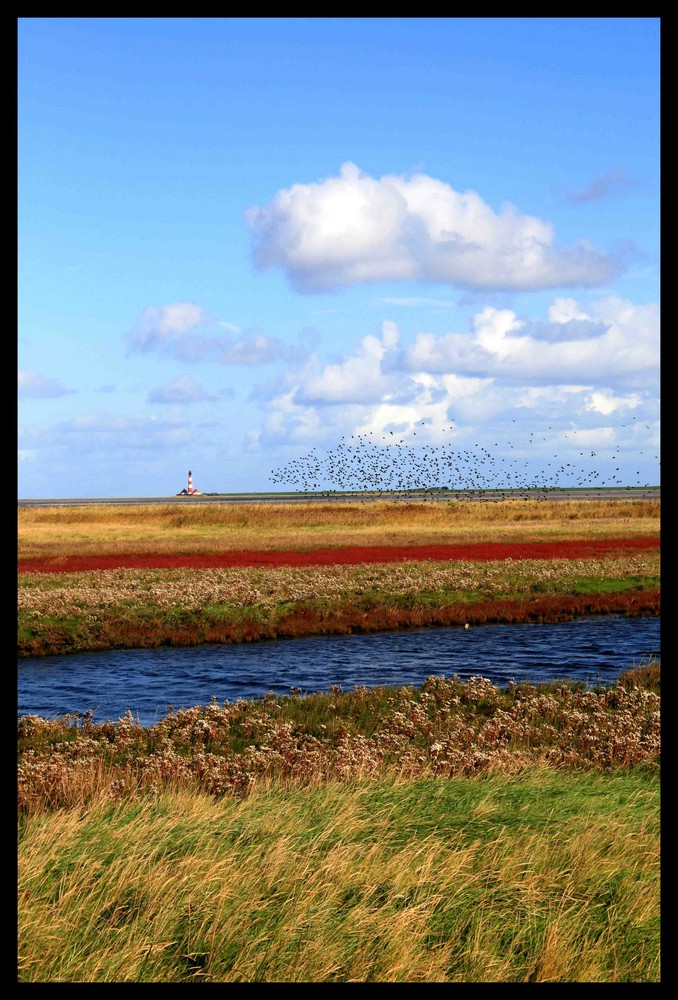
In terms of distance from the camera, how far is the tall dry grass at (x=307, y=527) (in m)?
57.9

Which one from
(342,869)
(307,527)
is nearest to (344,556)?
(307,527)

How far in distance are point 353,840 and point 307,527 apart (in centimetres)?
6398

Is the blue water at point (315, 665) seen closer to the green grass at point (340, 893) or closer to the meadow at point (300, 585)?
the meadow at point (300, 585)

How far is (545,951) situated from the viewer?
246 inches

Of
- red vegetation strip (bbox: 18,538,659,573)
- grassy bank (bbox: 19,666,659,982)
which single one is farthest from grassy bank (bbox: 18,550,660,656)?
grassy bank (bbox: 19,666,659,982)

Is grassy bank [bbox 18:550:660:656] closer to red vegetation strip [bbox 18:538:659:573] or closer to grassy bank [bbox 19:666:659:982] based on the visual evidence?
red vegetation strip [bbox 18:538:659:573]

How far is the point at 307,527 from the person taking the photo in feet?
237

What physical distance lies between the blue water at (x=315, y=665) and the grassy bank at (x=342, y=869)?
8.19m

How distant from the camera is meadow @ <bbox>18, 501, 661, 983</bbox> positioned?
6195 mm

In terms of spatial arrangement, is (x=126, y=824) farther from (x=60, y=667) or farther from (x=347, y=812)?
(x=60, y=667)

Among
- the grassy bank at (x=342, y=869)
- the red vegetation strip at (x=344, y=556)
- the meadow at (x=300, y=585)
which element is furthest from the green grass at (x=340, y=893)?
the red vegetation strip at (x=344, y=556)

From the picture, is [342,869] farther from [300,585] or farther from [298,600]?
[300,585]

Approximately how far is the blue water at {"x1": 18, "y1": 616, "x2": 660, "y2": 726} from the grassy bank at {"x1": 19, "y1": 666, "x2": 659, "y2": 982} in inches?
323

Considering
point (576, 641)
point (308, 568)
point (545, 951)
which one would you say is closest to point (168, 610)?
point (308, 568)
